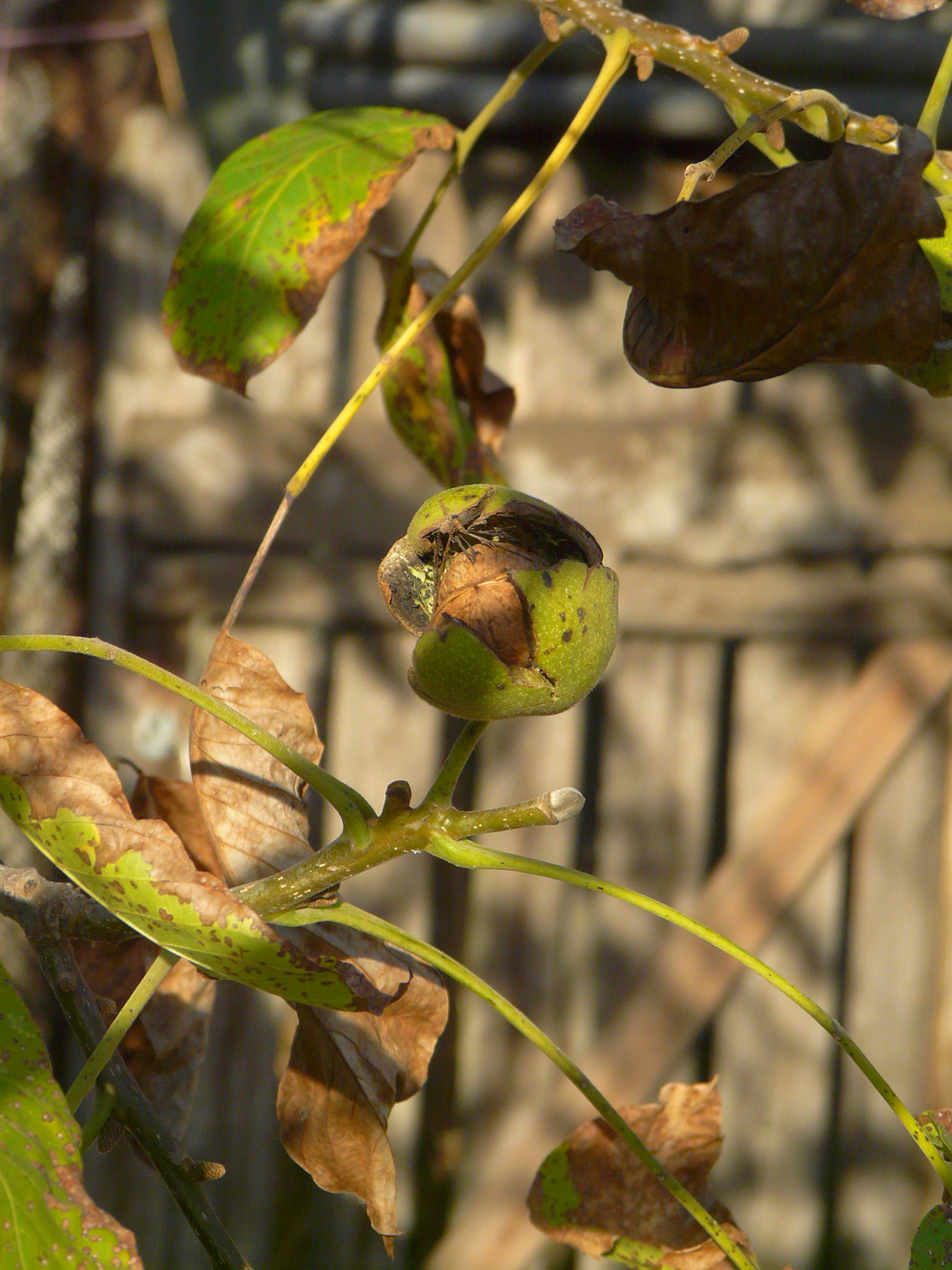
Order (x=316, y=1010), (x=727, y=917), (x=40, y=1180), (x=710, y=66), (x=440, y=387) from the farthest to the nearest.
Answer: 1. (x=727, y=917)
2. (x=440, y=387)
3. (x=316, y=1010)
4. (x=710, y=66)
5. (x=40, y=1180)

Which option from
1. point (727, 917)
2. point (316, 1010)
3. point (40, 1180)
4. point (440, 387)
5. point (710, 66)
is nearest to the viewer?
point (40, 1180)

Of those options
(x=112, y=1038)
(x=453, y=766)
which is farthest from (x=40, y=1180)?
(x=453, y=766)

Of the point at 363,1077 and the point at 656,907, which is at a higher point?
the point at 656,907

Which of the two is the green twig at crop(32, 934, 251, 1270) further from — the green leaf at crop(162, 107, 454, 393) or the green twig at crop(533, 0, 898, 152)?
the green twig at crop(533, 0, 898, 152)

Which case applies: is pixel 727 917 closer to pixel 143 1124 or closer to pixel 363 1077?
pixel 363 1077

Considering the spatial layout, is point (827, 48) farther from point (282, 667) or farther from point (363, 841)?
point (363, 841)

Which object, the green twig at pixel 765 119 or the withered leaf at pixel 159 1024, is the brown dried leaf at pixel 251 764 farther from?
the green twig at pixel 765 119
